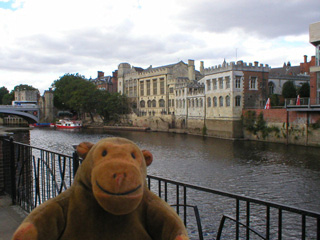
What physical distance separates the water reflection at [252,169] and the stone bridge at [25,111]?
40.2 m

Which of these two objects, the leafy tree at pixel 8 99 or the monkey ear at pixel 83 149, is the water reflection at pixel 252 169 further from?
the leafy tree at pixel 8 99

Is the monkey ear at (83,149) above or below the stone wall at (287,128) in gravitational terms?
above

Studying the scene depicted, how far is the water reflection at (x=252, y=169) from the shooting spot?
1655 cm

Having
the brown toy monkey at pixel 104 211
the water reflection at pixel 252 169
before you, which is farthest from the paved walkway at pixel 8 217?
the water reflection at pixel 252 169

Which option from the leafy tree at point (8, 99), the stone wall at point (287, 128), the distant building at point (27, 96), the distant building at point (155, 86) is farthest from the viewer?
the leafy tree at point (8, 99)

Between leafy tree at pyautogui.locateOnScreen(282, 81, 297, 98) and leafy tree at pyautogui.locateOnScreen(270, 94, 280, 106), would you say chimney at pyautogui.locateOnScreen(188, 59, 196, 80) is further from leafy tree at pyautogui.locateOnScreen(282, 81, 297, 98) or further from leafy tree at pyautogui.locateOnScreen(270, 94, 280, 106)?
leafy tree at pyautogui.locateOnScreen(270, 94, 280, 106)

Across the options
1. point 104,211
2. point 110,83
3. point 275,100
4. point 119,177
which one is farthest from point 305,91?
point 110,83

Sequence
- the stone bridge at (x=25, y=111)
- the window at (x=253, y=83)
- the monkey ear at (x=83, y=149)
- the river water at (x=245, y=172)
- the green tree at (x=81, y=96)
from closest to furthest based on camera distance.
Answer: the monkey ear at (x=83, y=149) → the river water at (x=245, y=172) → the window at (x=253, y=83) → the stone bridge at (x=25, y=111) → the green tree at (x=81, y=96)

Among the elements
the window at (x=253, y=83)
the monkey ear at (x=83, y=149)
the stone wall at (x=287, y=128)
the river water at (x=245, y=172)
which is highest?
the window at (x=253, y=83)

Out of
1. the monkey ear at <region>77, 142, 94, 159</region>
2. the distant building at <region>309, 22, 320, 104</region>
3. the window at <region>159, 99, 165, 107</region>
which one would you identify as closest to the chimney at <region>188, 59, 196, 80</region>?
the window at <region>159, 99, 165, 107</region>

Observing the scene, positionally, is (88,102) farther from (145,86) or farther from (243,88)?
(243,88)

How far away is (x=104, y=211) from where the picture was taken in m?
2.35

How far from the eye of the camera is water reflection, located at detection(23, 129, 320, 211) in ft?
54.3

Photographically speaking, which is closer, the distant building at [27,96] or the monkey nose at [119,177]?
the monkey nose at [119,177]
